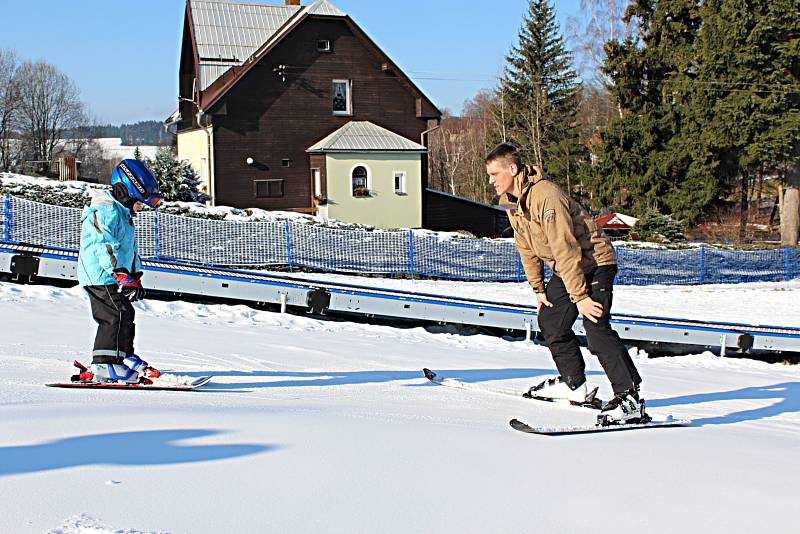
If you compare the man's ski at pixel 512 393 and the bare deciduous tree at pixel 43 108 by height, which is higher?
the bare deciduous tree at pixel 43 108

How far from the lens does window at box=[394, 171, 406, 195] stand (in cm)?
3734

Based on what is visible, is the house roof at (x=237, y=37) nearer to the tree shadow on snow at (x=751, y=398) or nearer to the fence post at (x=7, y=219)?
the fence post at (x=7, y=219)

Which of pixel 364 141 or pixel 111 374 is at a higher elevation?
pixel 364 141

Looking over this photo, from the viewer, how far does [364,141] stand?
121 ft

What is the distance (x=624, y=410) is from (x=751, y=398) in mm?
3055

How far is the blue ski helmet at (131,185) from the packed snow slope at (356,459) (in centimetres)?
140

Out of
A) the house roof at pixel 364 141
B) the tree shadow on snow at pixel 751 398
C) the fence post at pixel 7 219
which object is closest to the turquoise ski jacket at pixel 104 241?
the tree shadow on snow at pixel 751 398

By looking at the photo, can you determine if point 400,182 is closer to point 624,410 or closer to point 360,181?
point 360,181

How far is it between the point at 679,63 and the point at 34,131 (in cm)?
5734

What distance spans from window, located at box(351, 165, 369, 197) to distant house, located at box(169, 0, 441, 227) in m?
0.04

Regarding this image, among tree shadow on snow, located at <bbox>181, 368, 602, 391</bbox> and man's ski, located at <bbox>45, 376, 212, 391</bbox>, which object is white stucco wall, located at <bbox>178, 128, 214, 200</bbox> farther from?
man's ski, located at <bbox>45, 376, 212, 391</bbox>

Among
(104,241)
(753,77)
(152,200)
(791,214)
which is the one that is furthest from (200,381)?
(791,214)

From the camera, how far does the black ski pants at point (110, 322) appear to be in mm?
6086

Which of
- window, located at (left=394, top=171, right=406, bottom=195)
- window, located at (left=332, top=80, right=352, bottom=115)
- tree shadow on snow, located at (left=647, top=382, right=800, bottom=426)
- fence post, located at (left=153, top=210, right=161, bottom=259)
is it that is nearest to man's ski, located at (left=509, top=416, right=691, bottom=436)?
tree shadow on snow, located at (left=647, top=382, right=800, bottom=426)
